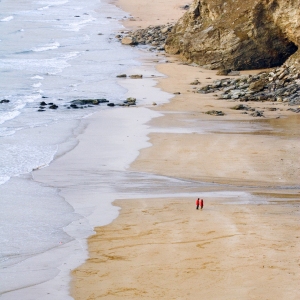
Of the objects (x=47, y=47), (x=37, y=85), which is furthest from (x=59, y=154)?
(x=47, y=47)

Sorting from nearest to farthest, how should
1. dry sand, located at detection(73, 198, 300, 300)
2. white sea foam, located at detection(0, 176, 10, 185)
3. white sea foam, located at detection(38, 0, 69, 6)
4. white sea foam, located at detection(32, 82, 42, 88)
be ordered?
dry sand, located at detection(73, 198, 300, 300) < white sea foam, located at detection(0, 176, 10, 185) < white sea foam, located at detection(32, 82, 42, 88) < white sea foam, located at detection(38, 0, 69, 6)

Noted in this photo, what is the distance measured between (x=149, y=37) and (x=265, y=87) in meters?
17.9

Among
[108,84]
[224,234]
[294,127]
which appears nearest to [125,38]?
[108,84]

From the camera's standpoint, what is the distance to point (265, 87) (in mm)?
24984

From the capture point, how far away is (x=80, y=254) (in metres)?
11.4

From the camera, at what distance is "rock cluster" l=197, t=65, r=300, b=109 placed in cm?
2381

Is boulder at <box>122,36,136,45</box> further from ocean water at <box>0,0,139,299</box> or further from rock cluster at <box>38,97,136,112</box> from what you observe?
rock cluster at <box>38,97,136,112</box>

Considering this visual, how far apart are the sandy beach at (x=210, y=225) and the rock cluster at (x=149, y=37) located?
767 inches

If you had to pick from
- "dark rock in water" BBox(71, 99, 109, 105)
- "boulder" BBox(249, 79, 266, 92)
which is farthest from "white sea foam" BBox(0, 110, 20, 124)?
"boulder" BBox(249, 79, 266, 92)

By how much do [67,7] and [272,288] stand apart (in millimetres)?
59021

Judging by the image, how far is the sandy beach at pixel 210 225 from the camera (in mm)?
10008

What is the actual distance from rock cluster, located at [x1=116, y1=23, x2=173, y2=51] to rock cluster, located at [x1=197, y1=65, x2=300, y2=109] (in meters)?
12.2

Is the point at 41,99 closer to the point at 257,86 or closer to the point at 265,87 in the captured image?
the point at 257,86

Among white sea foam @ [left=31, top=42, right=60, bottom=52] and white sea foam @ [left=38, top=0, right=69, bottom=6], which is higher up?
white sea foam @ [left=38, top=0, right=69, bottom=6]
